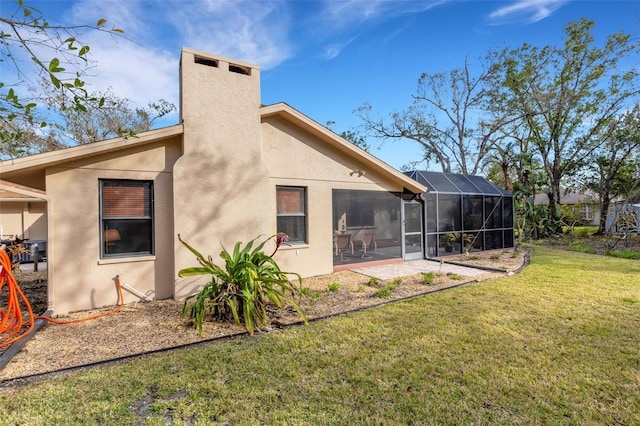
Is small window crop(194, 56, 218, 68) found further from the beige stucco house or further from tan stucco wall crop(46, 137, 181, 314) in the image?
tan stucco wall crop(46, 137, 181, 314)

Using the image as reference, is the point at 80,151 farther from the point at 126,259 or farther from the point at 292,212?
the point at 292,212

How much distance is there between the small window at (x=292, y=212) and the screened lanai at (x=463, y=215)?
Answer: 4.58 meters

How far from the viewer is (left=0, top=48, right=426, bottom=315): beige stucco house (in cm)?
527

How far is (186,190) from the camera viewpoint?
5938 millimetres

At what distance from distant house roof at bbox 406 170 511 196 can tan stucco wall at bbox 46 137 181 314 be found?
316 inches

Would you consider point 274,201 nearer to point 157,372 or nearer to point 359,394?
point 157,372

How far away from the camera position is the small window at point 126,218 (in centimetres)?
561

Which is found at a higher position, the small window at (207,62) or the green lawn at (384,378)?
the small window at (207,62)

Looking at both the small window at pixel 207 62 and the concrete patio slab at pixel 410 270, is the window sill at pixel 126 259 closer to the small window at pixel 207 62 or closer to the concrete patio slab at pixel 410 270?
the small window at pixel 207 62

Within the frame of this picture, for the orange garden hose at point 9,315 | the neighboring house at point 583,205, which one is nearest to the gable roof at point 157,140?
the orange garden hose at point 9,315

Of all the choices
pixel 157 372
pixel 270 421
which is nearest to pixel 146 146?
pixel 157 372

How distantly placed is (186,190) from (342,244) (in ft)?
15.8

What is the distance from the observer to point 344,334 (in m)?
4.19

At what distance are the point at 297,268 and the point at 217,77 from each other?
4727mm
